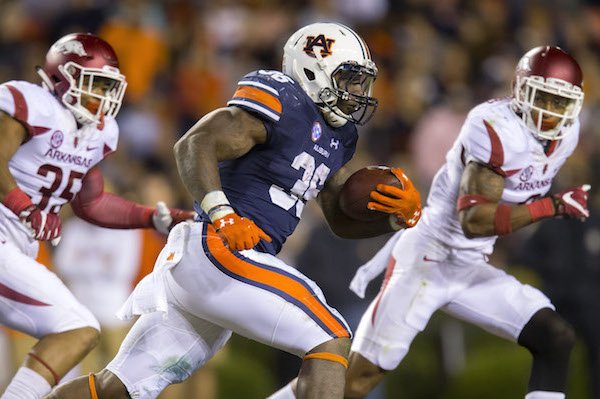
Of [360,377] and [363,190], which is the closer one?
[363,190]

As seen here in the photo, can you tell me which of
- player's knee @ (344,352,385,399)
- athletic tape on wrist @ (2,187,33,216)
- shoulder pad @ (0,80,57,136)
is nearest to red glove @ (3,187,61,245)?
athletic tape on wrist @ (2,187,33,216)

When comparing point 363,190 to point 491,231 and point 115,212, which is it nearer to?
point 491,231

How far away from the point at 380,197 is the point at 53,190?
1.53 meters

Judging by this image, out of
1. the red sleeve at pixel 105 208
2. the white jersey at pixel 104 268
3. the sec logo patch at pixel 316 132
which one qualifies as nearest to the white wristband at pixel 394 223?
the sec logo patch at pixel 316 132

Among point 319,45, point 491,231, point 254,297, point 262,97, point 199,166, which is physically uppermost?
point 319,45

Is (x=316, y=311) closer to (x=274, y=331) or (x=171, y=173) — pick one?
(x=274, y=331)

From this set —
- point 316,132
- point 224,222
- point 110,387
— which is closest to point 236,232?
point 224,222

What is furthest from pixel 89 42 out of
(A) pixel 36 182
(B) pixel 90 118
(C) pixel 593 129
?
(C) pixel 593 129

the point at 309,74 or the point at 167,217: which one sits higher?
the point at 309,74

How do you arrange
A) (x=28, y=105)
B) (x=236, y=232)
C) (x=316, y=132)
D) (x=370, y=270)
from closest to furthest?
(x=236, y=232) < (x=316, y=132) < (x=28, y=105) < (x=370, y=270)

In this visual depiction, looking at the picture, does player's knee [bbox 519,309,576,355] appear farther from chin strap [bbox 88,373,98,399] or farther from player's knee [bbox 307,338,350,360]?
chin strap [bbox 88,373,98,399]

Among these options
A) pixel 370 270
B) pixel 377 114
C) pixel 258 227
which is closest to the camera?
pixel 258 227

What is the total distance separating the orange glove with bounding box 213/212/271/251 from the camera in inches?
168

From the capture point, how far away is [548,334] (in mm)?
5332
